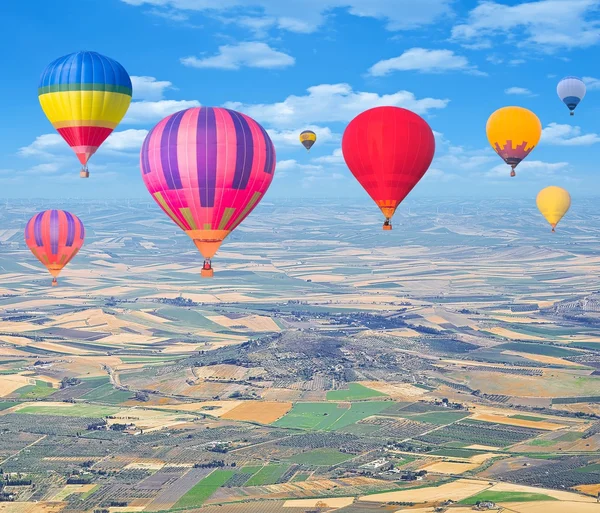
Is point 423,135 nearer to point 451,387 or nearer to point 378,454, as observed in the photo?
point 378,454

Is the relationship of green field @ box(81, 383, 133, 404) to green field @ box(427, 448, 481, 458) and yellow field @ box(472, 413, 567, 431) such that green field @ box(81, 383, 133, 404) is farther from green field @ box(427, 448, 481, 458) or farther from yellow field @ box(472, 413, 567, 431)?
yellow field @ box(472, 413, 567, 431)

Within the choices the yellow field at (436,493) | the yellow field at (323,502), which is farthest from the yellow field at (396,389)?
the yellow field at (323,502)

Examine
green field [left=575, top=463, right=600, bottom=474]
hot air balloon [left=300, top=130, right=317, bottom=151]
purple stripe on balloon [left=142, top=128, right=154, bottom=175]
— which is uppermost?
hot air balloon [left=300, top=130, right=317, bottom=151]

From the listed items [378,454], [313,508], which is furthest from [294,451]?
[313,508]

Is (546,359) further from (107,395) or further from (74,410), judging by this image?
(74,410)

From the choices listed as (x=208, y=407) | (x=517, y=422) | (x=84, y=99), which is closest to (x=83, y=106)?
(x=84, y=99)

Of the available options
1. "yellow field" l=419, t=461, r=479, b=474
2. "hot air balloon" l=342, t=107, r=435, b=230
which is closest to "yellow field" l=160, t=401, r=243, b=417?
"yellow field" l=419, t=461, r=479, b=474

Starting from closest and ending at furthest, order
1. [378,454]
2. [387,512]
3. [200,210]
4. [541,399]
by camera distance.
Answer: [200,210] < [387,512] < [378,454] < [541,399]
